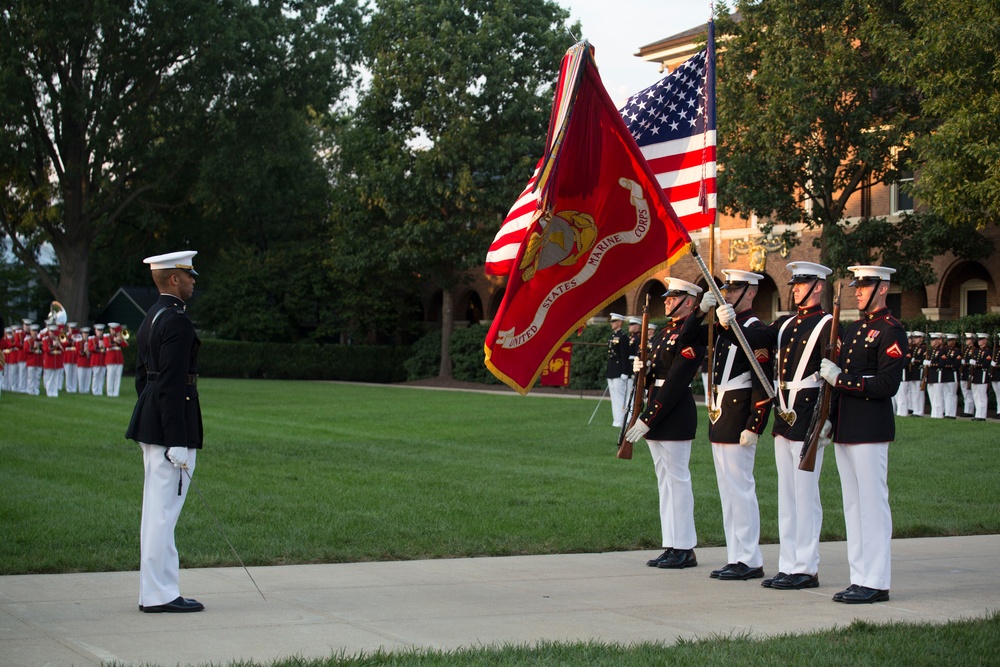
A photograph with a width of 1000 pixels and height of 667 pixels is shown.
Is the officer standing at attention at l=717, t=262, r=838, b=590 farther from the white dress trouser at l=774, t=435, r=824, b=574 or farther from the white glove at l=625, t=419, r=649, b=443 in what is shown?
the white glove at l=625, t=419, r=649, b=443

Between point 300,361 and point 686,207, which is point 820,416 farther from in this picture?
point 300,361

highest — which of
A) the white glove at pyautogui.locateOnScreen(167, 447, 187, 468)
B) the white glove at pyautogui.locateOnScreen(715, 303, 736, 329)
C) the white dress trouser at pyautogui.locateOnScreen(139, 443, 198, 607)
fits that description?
the white glove at pyautogui.locateOnScreen(715, 303, 736, 329)

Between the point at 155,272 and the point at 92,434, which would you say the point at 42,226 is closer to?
the point at 92,434

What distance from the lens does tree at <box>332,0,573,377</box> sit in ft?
143

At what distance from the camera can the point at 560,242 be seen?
28.6ft

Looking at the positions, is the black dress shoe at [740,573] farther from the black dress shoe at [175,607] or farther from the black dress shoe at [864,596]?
the black dress shoe at [175,607]

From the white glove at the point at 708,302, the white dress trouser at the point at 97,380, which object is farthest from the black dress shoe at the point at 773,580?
the white dress trouser at the point at 97,380

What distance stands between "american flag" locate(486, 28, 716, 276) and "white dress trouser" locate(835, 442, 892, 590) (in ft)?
7.31

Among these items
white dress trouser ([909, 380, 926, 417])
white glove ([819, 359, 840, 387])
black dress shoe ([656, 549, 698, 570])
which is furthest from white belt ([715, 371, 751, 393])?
white dress trouser ([909, 380, 926, 417])

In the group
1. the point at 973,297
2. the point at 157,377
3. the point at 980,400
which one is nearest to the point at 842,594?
the point at 157,377

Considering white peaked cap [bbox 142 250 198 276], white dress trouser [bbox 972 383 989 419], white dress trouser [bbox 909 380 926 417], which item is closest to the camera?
white peaked cap [bbox 142 250 198 276]

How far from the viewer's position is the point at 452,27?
4450 centimetres

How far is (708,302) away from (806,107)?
76.2ft

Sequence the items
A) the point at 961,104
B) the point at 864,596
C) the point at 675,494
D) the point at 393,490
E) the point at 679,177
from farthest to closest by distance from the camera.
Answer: the point at 961,104, the point at 393,490, the point at 679,177, the point at 675,494, the point at 864,596
